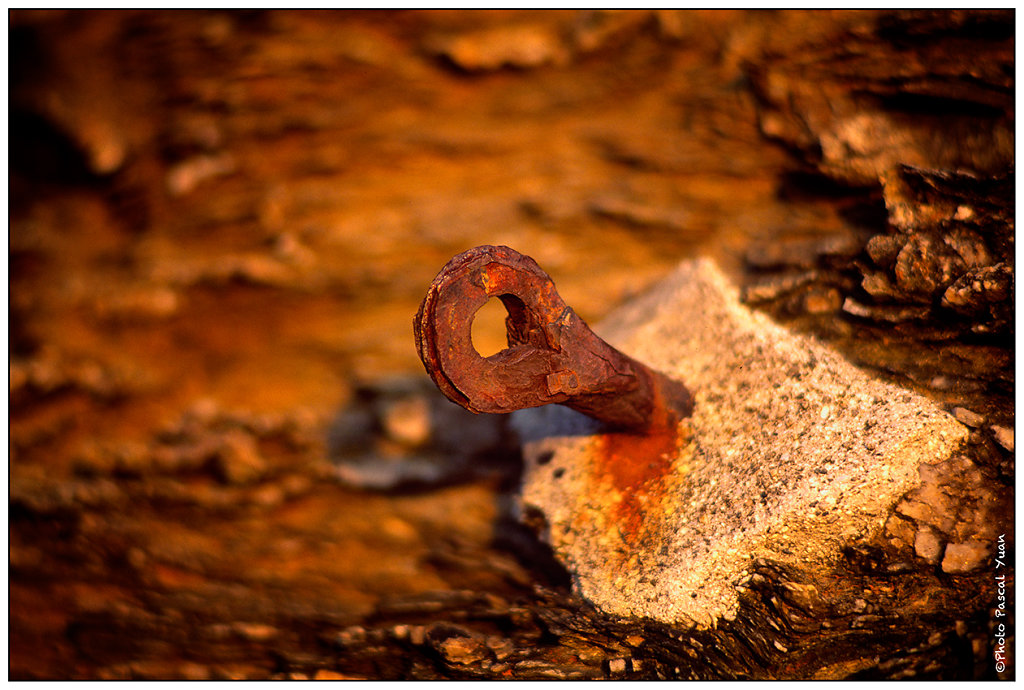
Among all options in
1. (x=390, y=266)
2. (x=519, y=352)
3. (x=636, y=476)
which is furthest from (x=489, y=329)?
(x=519, y=352)

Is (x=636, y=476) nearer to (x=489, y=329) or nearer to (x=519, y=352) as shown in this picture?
(x=519, y=352)

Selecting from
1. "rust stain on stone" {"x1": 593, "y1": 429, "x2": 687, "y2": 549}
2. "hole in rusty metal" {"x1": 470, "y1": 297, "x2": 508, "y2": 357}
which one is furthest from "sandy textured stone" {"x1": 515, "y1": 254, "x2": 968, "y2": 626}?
"hole in rusty metal" {"x1": 470, "y1": 297, "x2": 508, "y2": 357}

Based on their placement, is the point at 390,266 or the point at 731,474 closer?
the point at 731,474

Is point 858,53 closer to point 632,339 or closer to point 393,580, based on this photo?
point 632,339

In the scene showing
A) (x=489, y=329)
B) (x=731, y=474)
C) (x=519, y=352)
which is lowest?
(x=731, y=474)

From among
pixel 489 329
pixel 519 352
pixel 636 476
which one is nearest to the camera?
pixel 519 352

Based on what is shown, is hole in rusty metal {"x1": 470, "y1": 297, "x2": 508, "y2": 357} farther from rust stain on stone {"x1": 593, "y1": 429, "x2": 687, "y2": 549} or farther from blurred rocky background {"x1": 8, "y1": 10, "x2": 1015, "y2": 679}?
rust stain on stone {"x1": 593, "y1": 429, "x2": 687, "y2": 549}
